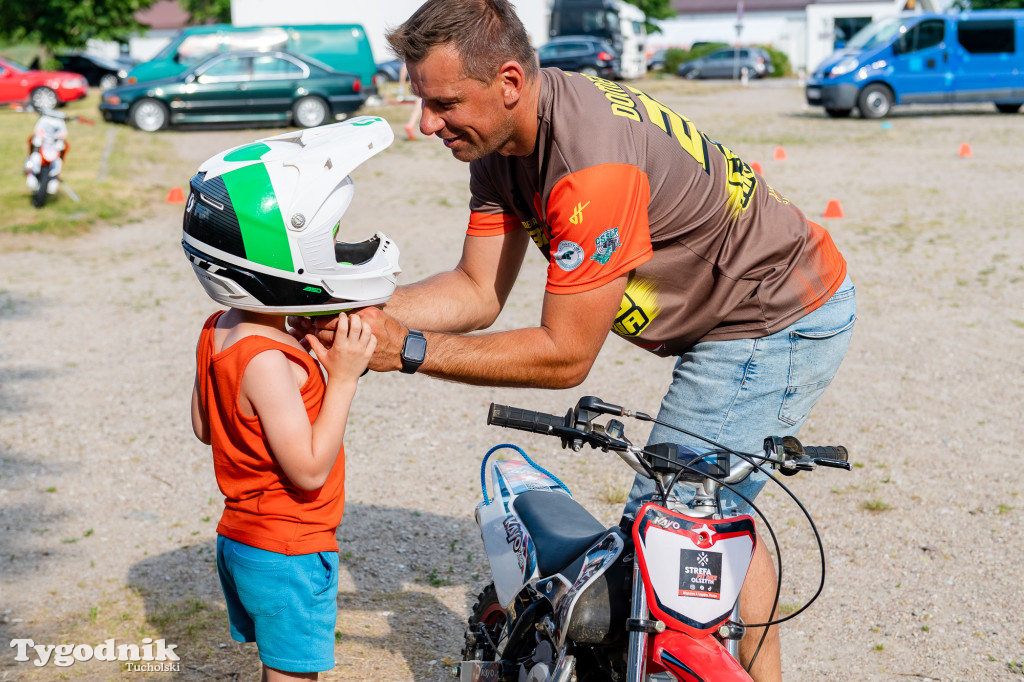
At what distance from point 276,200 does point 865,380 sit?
16.8ft

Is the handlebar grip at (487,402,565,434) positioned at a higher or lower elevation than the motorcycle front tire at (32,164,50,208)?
higher

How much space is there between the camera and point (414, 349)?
103 inches

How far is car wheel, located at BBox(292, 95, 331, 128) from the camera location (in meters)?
19.2

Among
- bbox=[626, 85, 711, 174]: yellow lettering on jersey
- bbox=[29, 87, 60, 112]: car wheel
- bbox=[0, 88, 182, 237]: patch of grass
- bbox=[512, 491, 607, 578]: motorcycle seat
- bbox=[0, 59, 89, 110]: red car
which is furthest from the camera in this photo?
bbox=[0, 59, 89, 110]: red car

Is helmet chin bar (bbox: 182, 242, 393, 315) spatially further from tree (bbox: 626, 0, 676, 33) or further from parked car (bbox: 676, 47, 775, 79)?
tree (bbox: 626, 0, 676, 33)

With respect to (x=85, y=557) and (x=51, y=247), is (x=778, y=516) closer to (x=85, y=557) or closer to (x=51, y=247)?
(x=85, y=557)

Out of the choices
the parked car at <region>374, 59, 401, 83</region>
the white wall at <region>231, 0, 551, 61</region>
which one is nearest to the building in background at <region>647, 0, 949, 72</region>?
the parked car at <region>374, 59, 401, 83</region>

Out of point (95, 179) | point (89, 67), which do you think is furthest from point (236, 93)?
point (89, 67)

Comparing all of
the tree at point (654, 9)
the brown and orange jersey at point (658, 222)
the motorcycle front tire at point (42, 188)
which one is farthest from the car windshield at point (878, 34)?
the tree at point (654, 9)

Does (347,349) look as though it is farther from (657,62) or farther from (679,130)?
(657,62)

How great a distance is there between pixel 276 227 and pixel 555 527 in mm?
1081

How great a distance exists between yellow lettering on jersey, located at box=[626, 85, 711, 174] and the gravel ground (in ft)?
6.53

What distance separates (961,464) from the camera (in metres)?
5.29

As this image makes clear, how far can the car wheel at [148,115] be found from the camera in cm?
1892
